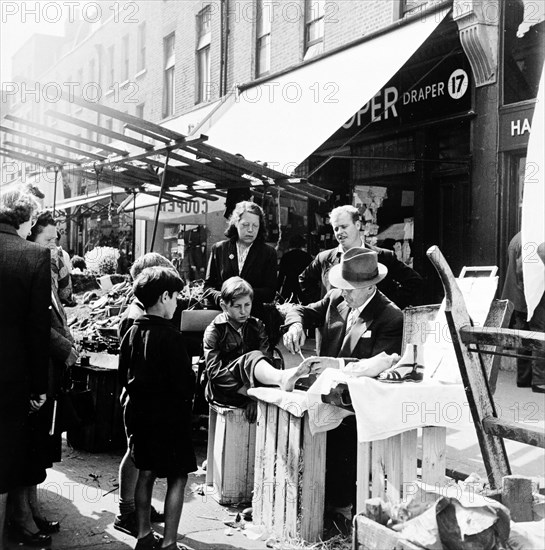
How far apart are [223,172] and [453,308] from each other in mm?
6350

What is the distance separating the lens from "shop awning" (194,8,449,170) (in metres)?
8.53

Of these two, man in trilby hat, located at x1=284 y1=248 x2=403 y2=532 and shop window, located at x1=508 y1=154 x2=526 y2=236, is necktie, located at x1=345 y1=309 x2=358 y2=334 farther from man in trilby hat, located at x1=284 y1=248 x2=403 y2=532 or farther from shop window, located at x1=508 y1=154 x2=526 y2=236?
shop window, located at x1=508 y1=154 x2=526 y2=236

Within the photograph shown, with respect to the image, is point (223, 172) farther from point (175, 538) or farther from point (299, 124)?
point (175, 538)

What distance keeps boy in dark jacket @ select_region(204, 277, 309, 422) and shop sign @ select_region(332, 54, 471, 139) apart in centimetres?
541

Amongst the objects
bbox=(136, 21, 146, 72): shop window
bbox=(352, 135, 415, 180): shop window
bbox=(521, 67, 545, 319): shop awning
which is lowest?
bbox=(521, 67, 545, 319): shop awning

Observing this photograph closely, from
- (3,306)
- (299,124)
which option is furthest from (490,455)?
(299,124)

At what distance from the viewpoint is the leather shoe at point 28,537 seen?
150 inches

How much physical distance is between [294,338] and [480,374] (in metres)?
1.89

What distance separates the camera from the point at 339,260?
19.8ft

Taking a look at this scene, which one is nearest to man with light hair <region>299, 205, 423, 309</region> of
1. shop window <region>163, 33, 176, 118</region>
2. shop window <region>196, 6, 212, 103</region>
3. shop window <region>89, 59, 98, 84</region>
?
shop window <region>196, 6, 212, 103</region>

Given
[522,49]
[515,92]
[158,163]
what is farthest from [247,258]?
[522,49]

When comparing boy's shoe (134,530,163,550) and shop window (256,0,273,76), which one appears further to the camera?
shop window (256,0,273,76)

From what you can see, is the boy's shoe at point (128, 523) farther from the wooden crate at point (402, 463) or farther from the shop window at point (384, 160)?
the shop window at point (384, 160)

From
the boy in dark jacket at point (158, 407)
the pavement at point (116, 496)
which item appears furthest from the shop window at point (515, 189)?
the boy in dark jacket at point (158, 407)
